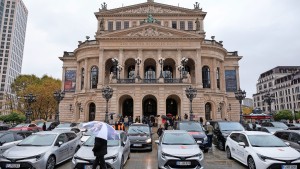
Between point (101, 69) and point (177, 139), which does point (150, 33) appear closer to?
point (101, 69)

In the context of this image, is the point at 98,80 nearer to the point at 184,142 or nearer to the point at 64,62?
the point at 64,62

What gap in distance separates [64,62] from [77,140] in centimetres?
3963

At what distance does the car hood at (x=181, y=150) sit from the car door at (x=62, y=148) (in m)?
4.88

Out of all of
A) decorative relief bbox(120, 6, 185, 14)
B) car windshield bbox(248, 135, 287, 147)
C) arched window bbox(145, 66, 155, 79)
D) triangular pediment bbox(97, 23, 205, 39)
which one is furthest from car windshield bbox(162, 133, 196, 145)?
decorative relief bbox(120, 6, 185, 14)

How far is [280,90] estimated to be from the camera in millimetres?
85750

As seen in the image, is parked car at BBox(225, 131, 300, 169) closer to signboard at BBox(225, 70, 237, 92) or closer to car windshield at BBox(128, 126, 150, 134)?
car windshield at BBox(128, 126, 150, 134)

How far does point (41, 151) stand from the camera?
941 cm

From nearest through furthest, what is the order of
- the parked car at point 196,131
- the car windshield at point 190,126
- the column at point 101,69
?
1. the parked car at point 196,131
2. the car windshield at point 190,126
3. the column at point 101,69

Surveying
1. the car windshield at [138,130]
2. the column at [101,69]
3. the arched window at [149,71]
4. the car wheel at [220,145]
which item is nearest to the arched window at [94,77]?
the column at [101,69]

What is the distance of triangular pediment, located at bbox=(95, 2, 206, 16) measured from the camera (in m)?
50.0

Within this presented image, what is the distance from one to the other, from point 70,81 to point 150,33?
19.5 m

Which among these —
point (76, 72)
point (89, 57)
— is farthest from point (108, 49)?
point (76, 72)

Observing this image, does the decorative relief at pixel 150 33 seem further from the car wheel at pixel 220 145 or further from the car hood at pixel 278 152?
the car hood at pixel 278 152

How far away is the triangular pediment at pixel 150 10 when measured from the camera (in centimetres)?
5000
